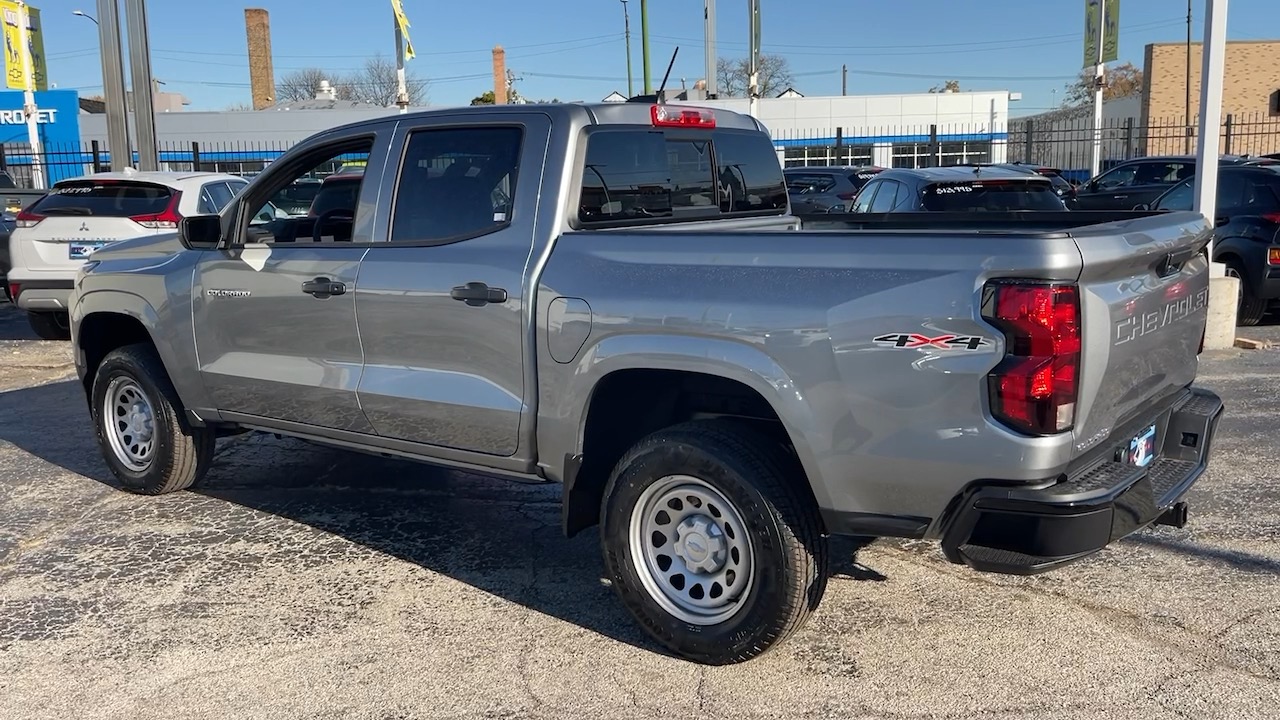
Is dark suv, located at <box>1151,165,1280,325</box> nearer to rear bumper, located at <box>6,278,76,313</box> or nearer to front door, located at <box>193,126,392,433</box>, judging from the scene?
front door, located at <box>193,126,392,433</box>

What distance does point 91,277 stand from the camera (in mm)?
6070

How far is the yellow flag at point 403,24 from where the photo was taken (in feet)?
81.2

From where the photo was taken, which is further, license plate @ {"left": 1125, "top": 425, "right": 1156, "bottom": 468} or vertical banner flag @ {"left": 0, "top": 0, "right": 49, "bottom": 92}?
vertical banner flag @ {"left": 0, "top": 0, "right": 49, "bottom": 92}

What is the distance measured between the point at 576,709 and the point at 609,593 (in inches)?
39.3

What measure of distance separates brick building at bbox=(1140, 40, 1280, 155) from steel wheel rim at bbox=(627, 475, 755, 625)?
48.0 m

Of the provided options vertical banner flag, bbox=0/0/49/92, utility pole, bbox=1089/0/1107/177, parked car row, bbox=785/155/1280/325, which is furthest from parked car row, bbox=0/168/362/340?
vertical banner flag, bbox=0/0/49/92

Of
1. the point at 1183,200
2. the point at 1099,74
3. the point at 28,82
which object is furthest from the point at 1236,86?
the point at 28,82

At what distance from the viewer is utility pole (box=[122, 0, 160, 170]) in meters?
15.4

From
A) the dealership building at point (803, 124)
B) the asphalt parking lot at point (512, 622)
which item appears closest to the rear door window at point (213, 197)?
the asphalt parking lot at point (512, 622)

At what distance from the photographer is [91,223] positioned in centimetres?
1064

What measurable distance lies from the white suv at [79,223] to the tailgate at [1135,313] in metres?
9.12

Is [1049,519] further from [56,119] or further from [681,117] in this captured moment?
[56,119]

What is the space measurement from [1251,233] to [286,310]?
9510 mm

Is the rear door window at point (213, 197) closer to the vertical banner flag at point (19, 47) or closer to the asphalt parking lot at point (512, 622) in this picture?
the asphalt parking lot at point (512, 622)
